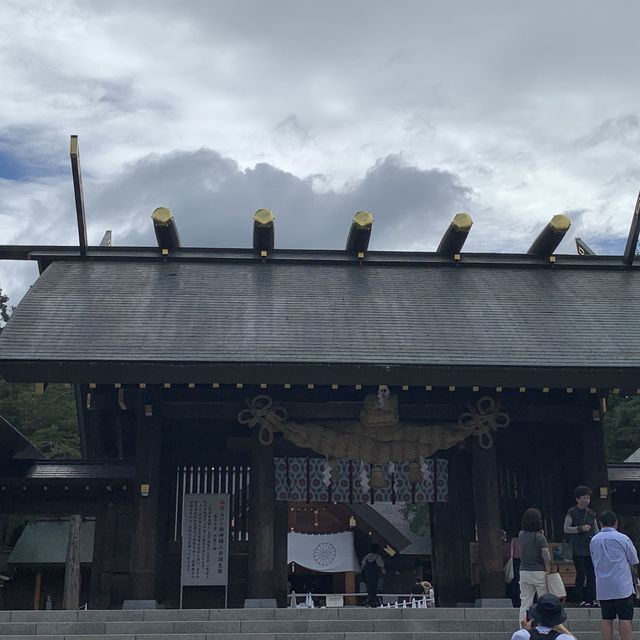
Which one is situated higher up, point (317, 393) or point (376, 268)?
point (376, 268)

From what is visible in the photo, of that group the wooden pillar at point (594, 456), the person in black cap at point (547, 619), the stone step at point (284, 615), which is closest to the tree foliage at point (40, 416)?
the stone step at point (284, 615)

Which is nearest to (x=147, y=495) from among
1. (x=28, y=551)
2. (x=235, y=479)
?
(x=235, y=479)

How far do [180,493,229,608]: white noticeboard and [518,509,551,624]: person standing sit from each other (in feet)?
22.5

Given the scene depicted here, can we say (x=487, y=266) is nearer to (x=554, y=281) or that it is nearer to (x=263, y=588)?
(x=554, y=281)

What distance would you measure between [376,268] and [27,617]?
31.0 ft

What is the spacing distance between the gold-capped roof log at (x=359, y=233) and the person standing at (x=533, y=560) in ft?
28.0

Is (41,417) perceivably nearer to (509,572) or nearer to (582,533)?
(509,572)

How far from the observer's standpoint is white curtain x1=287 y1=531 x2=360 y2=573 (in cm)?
2203

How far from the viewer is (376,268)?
54.3 ft

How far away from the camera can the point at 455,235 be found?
16453 mm

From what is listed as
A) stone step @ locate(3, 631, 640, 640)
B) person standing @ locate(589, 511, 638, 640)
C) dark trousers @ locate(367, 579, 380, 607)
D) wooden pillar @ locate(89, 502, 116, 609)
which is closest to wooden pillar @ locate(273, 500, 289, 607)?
dark trousers @ locate(367, 579, 380, 607)

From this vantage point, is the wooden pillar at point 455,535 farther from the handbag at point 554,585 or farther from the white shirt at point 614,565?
the white shirt at point 614,565

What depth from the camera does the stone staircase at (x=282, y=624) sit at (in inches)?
368

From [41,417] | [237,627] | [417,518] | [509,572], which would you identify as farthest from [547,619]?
[417,518]
